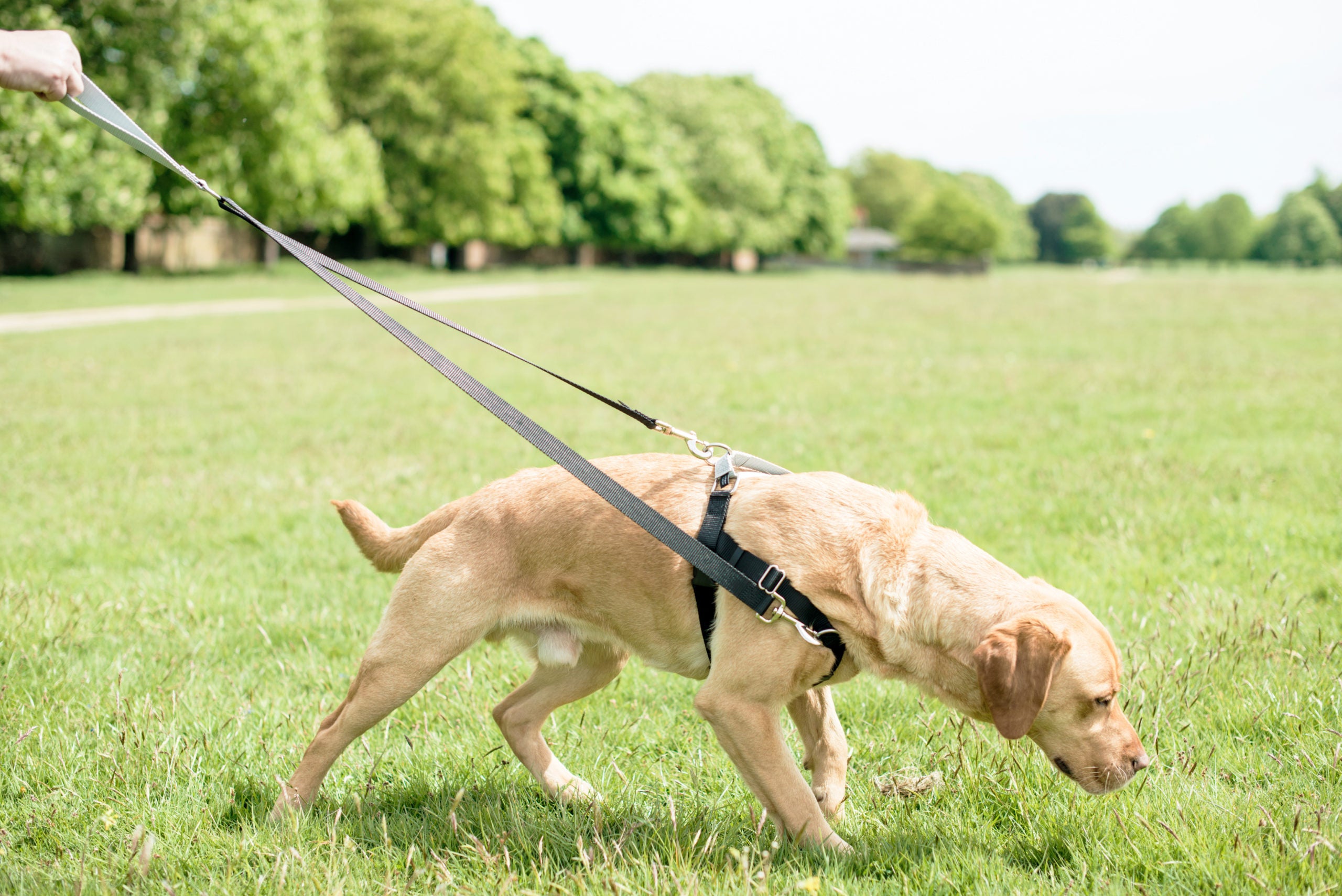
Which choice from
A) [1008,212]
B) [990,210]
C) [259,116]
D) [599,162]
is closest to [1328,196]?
[599,162]

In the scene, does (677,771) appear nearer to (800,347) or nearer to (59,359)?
(800,347)

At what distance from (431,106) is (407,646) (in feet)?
151

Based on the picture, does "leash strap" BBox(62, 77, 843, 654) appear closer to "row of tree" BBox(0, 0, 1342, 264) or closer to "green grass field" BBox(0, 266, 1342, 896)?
"green grass field" BBox(0, 266, 1342, 896)

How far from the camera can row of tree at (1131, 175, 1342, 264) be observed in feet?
283

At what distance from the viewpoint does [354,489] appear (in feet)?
23.6

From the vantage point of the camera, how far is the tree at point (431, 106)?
44.1 metres

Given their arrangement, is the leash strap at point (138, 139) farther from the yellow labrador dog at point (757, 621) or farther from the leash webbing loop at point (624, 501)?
the yellow labrador dog at point (757, 621)

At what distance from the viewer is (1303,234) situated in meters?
98.2

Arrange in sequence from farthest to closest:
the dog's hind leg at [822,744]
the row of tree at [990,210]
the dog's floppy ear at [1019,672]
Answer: the row of tree at [990,210] → the dog's hind leg at [822,744] → the dog's floppy ear at [1019,672]

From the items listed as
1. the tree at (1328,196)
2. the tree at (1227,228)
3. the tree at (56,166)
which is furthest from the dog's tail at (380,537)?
the tree at (1227,228)

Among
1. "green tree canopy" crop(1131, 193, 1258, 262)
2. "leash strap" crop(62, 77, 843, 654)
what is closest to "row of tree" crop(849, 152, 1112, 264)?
"green tree canopy" crop(1131, 193, 1258, 262)

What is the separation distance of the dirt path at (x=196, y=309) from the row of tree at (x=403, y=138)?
3.34 m

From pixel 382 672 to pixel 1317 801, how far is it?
276cm

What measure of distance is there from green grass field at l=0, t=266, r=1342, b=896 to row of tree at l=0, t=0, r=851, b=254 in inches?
729
